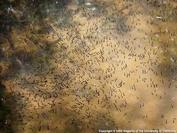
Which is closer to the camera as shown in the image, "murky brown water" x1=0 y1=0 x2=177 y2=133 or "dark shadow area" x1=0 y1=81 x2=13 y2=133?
"dark shadow area" x1=0 y1=81 x2=13 y2=133

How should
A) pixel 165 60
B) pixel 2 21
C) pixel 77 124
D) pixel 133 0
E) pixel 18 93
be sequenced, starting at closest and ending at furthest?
pixel 77 124 → pixel 18 93 → pixel 165 60 → pixel 2 21 → pixel 133 0

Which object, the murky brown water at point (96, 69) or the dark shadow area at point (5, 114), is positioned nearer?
the dark shadow area at point (5, 114)

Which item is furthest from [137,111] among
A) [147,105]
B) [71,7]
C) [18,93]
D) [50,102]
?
[71,7]

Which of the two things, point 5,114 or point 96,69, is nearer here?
point 5,114

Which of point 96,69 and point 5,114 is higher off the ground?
point 96,69

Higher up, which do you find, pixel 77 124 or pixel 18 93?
pixel 18 93


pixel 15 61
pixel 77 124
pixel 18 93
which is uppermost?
pixel 15 61

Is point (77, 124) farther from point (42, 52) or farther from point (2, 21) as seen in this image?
point (2, 21)

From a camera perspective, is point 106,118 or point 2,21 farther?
point 2,21
